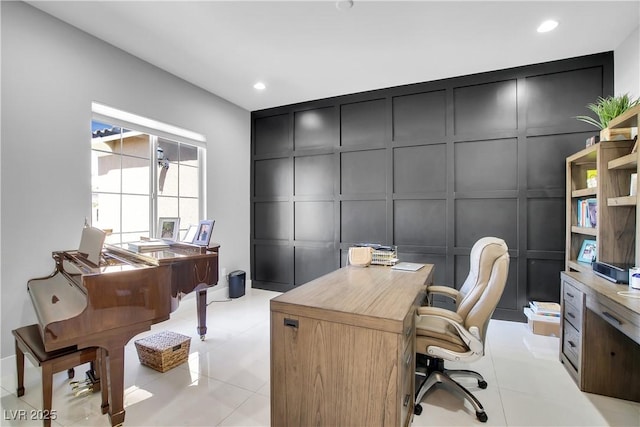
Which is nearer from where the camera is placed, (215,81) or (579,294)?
(579,294)

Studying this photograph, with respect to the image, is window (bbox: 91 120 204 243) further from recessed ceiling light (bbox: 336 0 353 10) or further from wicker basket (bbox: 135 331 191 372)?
recessed ceiling light (bbox: 336 0 353 10)

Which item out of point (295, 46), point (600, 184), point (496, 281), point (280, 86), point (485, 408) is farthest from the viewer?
point (280, 86)

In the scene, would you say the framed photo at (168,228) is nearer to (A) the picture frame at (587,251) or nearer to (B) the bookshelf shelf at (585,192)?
(B) the bookshelf shelf at (585,192)

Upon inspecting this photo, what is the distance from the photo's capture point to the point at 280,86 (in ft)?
12.6

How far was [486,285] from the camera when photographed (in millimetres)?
1721

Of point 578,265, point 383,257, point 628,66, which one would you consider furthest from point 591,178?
point 383,257

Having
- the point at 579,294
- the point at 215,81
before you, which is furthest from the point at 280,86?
the point at 579,294

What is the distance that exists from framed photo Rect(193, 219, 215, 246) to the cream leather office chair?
1778mm

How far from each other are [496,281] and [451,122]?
8.17ft

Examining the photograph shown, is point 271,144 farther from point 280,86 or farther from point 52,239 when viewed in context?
point 52,239

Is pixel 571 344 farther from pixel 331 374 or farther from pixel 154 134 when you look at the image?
pixel 154 134

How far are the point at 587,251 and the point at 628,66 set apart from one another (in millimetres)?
1739

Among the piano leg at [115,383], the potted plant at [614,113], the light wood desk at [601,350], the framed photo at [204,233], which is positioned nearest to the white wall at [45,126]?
the framed photo at [204,233]

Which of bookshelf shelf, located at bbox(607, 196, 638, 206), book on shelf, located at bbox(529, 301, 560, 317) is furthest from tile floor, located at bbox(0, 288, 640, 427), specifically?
bookshelf shelf, located at bbox(607, 196, 638, 206)
